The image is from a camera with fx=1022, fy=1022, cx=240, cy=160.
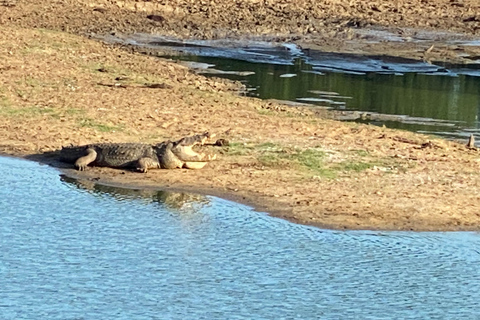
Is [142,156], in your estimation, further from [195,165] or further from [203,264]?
[203,264]

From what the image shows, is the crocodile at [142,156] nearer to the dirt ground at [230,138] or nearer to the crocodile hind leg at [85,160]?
the crocodile hind leg at [85,160]

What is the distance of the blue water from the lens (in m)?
7.67

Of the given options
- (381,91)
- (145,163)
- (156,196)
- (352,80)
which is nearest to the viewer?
(156,196)

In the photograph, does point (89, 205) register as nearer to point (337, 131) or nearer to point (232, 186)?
point (232, 186)

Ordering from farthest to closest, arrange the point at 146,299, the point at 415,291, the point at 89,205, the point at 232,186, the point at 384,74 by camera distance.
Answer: the point at 384,74
the point at 232,186
the point at 89,205
the point at 415,291
the point at 146,299

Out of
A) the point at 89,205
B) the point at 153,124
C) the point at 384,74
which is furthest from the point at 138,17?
the point at 89,205

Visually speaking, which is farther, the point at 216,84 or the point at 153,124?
the point at 216,84

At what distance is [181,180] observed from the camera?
37.5ft

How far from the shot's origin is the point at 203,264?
8641 mm

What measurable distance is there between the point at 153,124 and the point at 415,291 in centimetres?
644

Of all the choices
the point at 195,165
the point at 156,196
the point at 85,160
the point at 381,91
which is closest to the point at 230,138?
the point at 195,165

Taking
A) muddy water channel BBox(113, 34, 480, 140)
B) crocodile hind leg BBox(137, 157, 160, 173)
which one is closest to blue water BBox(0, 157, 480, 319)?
crocodile hind leg BBox(137, 157, 160, 173)

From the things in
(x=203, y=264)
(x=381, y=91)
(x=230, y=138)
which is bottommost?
(x=203, y=264)

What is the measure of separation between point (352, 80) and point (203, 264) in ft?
42.2
